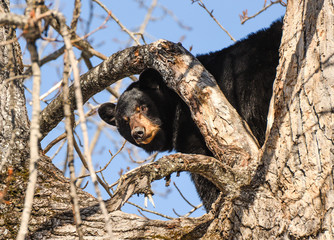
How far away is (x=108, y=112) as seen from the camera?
287 inches

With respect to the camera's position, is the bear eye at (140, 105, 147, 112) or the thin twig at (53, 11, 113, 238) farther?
the bear eye at (140, 105, 147, 112)

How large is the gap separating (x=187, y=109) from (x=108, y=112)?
5.04 ft

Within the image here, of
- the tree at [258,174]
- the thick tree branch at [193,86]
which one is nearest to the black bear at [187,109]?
the thick tree branch at [193,86]

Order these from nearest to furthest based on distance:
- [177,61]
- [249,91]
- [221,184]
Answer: [221,184] → [177,61] → [249,91]

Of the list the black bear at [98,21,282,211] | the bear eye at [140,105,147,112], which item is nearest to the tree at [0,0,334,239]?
the black bear at [98,21,282,211]

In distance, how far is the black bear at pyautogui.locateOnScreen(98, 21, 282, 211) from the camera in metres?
5.43

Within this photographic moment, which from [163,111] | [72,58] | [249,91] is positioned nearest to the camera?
[72,58]

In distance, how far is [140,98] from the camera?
266 inches

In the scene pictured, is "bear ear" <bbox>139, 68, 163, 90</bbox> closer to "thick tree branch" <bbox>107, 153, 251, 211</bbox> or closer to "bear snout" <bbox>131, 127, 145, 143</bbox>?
"bear snout" <bbox>131, 127, 145, 143</bbox>

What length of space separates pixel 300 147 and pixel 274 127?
0.94 ft

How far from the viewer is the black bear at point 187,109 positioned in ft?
17.8

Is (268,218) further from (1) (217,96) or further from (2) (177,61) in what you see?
(2) (177,61)

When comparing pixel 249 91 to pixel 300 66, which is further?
pixel 249 91

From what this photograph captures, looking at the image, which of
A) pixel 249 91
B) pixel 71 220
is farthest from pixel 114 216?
pixel 249 91
